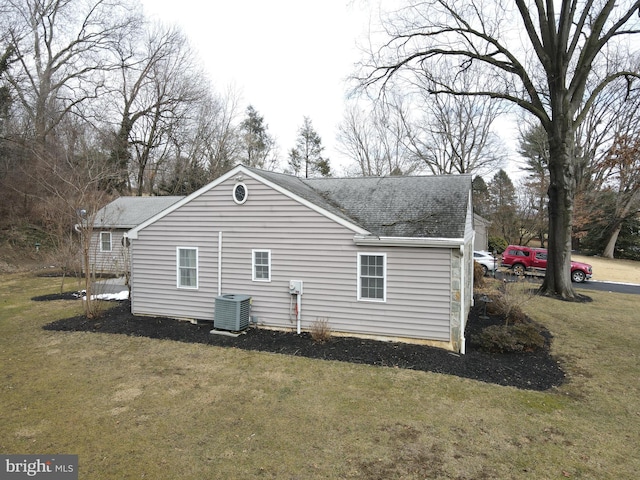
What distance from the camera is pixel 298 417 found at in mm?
5598

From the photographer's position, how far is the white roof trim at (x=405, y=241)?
834 cm

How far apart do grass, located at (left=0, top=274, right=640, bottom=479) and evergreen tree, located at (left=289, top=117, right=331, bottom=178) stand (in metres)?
32.2

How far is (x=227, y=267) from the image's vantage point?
407 inches

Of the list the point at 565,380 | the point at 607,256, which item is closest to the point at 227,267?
the point at 565,380

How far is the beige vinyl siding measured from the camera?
8.79 meters

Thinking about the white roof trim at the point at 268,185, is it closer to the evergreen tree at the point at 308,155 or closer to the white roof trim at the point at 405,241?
the white roof trim at the point at 405,241

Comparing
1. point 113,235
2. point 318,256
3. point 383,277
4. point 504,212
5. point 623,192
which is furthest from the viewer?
point 504,212

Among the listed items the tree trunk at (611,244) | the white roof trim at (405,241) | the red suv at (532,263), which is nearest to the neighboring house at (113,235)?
the white roof trim at (405,241)

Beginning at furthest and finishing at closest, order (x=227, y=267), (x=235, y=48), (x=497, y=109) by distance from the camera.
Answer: (x=497, y=109)
(x=235, y=48)
(x=227, y=267)

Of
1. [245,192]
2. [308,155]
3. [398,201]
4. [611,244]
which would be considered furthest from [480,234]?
[245,192]

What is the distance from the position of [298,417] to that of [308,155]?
35.9 m

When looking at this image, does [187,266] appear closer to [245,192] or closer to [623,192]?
[245,192]

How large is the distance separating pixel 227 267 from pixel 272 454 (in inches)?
249

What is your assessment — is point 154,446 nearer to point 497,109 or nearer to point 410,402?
point 410,402
